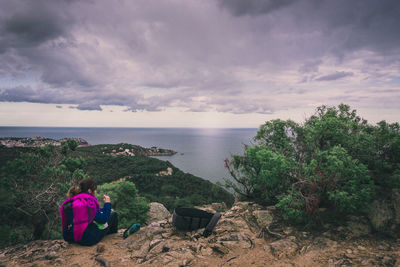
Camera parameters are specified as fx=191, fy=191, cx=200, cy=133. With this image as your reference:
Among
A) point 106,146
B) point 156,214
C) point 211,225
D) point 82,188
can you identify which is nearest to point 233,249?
point 211,225

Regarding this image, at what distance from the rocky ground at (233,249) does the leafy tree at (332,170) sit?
2.25 feet

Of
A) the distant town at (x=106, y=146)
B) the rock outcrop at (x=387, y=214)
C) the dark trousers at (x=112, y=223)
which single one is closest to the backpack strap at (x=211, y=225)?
the dark trousers at (x=112, y=223)

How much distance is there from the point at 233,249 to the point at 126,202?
14.5m

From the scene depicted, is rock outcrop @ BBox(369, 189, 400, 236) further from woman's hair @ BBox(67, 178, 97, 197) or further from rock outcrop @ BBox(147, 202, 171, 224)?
rock outcrop @ BBox(147, 202, 171, 224)

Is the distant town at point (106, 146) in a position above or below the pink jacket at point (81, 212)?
below

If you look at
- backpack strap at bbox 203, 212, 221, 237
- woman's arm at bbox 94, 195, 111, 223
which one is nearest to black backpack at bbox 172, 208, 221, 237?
backpack strap at bbox 203, 212, 221, 237

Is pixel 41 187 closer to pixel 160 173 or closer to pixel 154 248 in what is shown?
pixel 154 248

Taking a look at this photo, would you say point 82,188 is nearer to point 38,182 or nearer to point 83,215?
point 83,215

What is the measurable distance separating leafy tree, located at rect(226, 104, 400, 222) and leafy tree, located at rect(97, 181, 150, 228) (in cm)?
1079

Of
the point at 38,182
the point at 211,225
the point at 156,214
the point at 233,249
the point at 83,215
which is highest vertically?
the point at 83,215

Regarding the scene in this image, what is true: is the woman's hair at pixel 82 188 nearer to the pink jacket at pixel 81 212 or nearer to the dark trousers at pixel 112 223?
the pink jacket at pixel 81 212

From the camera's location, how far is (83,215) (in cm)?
456

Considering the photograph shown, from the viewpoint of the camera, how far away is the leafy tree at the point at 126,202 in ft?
51.7

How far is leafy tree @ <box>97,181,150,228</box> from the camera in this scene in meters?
15.8
